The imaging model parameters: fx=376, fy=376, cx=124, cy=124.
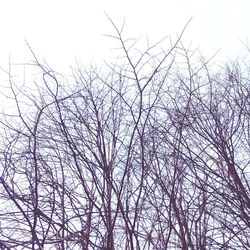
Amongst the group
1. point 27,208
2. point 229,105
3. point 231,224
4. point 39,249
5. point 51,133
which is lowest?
point 39,249

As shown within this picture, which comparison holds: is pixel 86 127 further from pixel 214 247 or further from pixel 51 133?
pixel 214 247

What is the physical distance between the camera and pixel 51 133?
3.03 m

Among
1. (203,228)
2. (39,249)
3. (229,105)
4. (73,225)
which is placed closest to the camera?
(39,249)

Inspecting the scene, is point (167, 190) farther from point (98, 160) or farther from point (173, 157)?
point (98, 160)

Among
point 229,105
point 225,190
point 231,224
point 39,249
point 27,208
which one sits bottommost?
point 39,249

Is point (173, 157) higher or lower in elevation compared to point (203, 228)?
higher

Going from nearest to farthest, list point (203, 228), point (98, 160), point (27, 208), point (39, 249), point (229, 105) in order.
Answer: point (39, 249), point (27, 208), point (98, 160), point (203, 228), point (229, 105)

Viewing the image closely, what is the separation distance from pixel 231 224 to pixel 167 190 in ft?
2.54

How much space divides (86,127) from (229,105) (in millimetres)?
1568

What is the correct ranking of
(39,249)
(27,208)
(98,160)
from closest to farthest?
(39,249) → (27,208) → (98,160)

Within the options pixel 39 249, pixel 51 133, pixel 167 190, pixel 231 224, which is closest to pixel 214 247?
pixel 231 224

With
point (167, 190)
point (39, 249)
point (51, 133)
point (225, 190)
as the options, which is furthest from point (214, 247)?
point (39, 249)

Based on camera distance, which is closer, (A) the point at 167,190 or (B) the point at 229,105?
(A) the point at 167,190

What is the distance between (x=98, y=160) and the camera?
8.66ft
